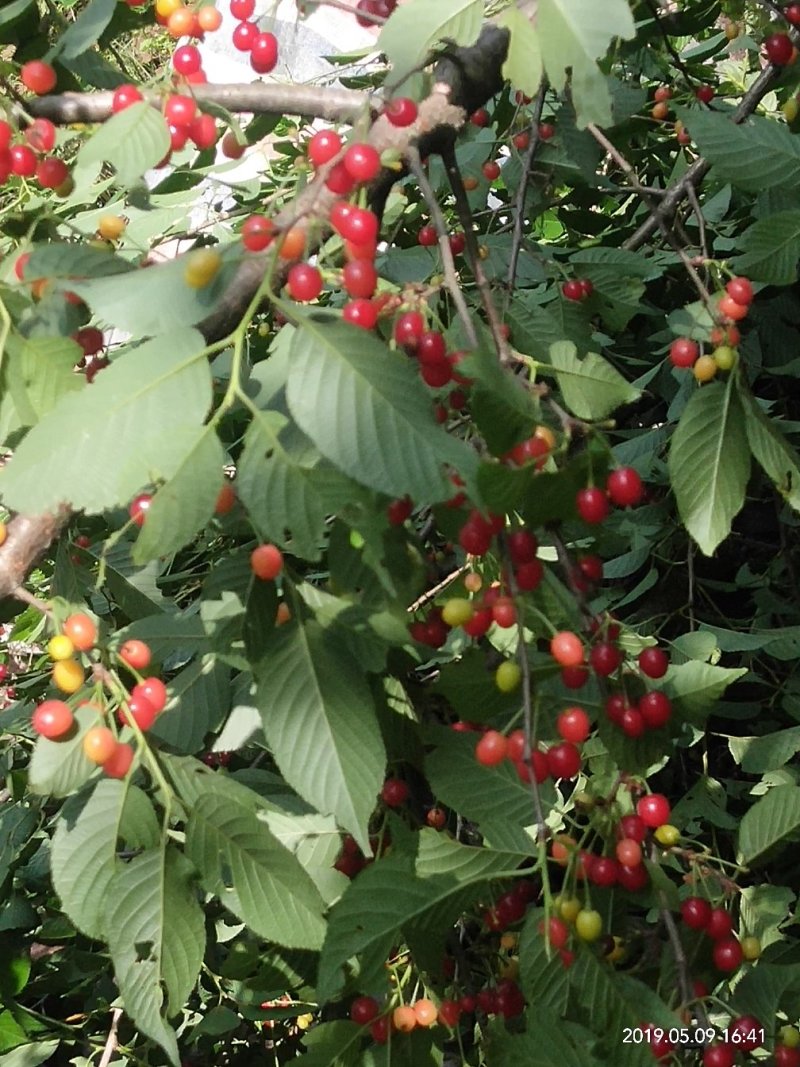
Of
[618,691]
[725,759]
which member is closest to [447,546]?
[618,691]

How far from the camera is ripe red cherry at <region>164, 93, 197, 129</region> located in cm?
81

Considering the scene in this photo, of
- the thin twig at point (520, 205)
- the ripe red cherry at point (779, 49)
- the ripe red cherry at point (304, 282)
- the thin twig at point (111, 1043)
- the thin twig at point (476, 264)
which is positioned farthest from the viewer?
the thin twig at point (111, 1043)

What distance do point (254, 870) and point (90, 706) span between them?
170mm

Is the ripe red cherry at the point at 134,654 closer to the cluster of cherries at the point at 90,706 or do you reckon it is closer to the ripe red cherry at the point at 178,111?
the cluster of cherries at the point at 90,706

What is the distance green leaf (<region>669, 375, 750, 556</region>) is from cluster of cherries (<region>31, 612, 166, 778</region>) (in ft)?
1.57

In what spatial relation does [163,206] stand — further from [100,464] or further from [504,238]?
[100,464]

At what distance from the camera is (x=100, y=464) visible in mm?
580

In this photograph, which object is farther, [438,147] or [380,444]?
Answer: [438,147]

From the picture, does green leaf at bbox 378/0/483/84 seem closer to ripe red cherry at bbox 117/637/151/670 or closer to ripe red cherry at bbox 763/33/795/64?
ripe red cherry at bbox 117/637/151/670

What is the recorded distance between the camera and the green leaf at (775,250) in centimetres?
95

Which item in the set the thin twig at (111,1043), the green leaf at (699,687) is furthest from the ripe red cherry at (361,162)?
the thin twig at (111,1043)

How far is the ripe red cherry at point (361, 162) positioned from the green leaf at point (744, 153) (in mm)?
385

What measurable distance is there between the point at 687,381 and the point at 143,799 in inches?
38.9

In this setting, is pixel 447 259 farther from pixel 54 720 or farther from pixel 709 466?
pixel 54 720
